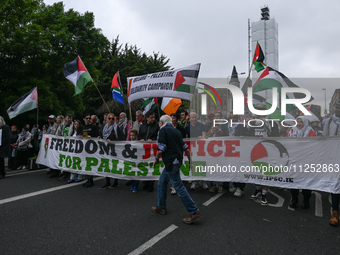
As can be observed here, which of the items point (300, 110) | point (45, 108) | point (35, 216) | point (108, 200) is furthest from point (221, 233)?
point (45, 108)

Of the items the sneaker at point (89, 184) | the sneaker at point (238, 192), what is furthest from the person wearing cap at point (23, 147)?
the sneaker at point (238, 192)

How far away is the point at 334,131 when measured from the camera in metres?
4.24

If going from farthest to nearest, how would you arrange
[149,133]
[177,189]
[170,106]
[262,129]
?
[170,106], [149,133], [262,129], [177,189]

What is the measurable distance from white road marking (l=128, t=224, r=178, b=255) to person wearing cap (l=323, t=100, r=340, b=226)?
2.53m

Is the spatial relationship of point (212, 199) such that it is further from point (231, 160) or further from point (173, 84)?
point (173, 84)

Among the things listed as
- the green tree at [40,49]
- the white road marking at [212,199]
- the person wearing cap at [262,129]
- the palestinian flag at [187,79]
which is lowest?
the white road marking at [212,199]

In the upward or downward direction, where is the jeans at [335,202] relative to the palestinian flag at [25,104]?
downward

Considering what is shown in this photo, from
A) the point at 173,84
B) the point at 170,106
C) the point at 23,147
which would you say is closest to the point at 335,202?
the point at 173,84

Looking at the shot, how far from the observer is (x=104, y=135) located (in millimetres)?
6387

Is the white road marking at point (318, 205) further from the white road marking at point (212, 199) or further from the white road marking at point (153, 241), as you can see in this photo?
the white road marking at point (153, 241)

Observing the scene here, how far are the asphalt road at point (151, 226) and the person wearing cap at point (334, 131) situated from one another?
153 mm

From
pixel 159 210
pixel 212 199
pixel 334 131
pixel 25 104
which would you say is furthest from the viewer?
pixel 25 104

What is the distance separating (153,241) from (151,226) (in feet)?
1.52

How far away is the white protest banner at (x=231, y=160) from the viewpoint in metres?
4.26
